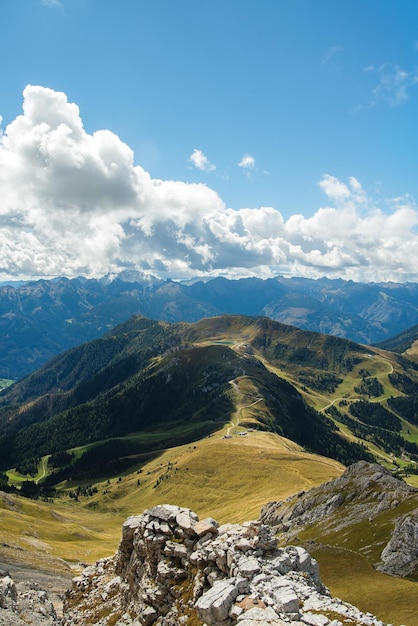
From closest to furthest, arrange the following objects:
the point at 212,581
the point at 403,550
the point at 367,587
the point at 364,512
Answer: the point at 212,581, the point at 367,587, the point at 403,550, the point at 364,512

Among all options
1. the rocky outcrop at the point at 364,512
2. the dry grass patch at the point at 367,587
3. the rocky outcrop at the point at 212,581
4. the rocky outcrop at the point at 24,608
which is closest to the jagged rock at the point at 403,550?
the rocky outcrop at the point at 364,512

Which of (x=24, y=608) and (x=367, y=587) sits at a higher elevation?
(x=24, y=608)

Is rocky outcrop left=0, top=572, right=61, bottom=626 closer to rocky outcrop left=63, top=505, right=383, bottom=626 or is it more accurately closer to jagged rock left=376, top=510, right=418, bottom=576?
rocky outcrop left=63, top=505, right=383, bottom=626

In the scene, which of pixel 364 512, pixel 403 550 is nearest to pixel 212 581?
pixel 403 550

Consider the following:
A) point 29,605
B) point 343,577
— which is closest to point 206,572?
point 29,605

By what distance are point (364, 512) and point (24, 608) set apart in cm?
8131

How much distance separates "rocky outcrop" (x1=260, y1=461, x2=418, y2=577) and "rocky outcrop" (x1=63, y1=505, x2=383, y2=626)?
55772mm

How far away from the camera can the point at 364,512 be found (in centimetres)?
10525

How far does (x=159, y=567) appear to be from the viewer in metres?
35.7

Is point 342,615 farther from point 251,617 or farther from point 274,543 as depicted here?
point 274,543

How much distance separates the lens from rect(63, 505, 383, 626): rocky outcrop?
2527 cm

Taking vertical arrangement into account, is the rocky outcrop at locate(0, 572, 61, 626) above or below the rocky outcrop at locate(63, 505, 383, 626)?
below

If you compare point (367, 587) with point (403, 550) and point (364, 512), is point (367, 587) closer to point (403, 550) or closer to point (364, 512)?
point (403, 550)

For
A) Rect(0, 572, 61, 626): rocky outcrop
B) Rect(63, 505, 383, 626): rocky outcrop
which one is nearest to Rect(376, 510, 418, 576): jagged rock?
Rect(63, 505, 383, 626): rocky outcrop
